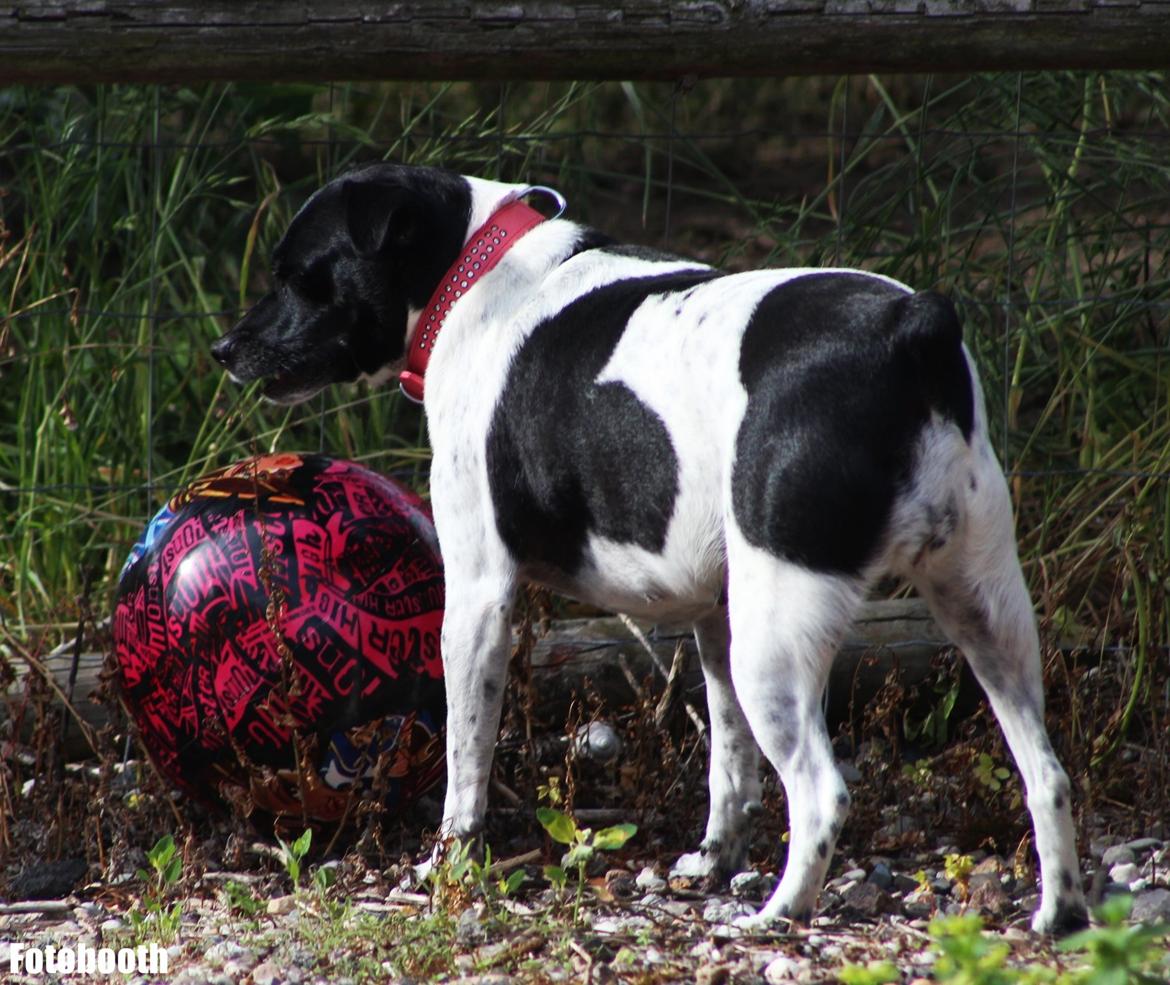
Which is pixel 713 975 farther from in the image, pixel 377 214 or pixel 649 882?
pixel 377 214

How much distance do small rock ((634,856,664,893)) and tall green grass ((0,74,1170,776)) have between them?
1.36m

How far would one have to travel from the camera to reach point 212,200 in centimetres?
660

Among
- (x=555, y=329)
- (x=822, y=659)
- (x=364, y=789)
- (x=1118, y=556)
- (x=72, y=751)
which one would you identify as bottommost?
(x=72, y=751)

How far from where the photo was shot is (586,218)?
5746 mm

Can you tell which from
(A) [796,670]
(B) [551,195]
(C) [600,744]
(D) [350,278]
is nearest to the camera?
(A) [796,670]

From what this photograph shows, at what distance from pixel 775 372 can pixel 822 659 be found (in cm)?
51

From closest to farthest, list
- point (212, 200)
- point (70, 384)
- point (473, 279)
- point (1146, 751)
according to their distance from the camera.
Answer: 1. point (473, 279)
2. point (1146, 751)
3. point (70, 384)
4. point (212, 200)

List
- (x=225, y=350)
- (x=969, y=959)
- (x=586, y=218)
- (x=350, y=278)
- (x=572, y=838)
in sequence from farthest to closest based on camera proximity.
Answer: (x=586, y=218)
(x=225, y=350)
(x=350, y=278)
(x=572, y=838)
(x=969, y=959)

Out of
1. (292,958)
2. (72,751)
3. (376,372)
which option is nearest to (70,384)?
(72,751)

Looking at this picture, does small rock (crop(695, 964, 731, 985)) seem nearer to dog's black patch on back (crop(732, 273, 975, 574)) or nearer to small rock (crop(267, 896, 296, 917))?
dog's black patch on back (crop(732, 273, 975, 574))

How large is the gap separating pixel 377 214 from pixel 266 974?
5.27ft

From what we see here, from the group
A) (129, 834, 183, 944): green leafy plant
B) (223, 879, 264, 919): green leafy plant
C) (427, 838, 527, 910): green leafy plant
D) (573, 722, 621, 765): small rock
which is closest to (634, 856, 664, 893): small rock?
(427, 838, 527, 910): green leafy plant

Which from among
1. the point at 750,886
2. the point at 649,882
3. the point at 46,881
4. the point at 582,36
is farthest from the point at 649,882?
the point at 582,36

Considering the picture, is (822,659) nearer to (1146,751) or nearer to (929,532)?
(929,532)
